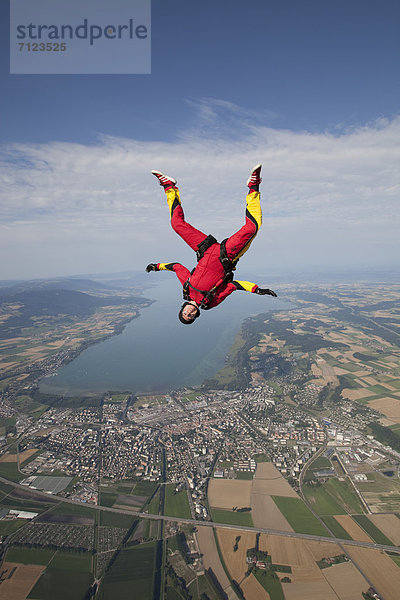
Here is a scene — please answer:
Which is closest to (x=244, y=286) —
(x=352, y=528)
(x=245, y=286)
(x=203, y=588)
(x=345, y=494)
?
(x=245, y=286)

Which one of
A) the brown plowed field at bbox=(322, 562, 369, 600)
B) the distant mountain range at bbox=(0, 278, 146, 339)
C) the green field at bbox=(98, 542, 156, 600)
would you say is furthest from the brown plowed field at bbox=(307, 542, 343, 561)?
the distant mountain range at bbox=(0, 278, 146, 339)

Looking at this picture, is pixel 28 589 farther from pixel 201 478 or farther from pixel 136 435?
pixel 136 435

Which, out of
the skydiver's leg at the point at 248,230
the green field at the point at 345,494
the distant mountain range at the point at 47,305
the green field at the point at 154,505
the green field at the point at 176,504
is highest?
the skydiver's leg at the point at 248,230

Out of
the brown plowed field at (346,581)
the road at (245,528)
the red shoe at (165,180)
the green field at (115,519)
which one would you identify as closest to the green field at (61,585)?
the green field at (115,519)

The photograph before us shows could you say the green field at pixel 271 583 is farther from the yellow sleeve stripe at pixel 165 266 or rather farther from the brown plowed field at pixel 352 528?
the yellow sleeve stripe at pixel 165 266

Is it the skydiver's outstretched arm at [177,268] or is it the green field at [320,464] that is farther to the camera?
the green field at [320,464]

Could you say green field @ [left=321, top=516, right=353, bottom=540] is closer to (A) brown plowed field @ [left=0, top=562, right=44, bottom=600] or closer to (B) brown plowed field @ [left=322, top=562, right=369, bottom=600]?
(B) brown plowed field @ [left=322, top=562, right=369, bottom=600]
